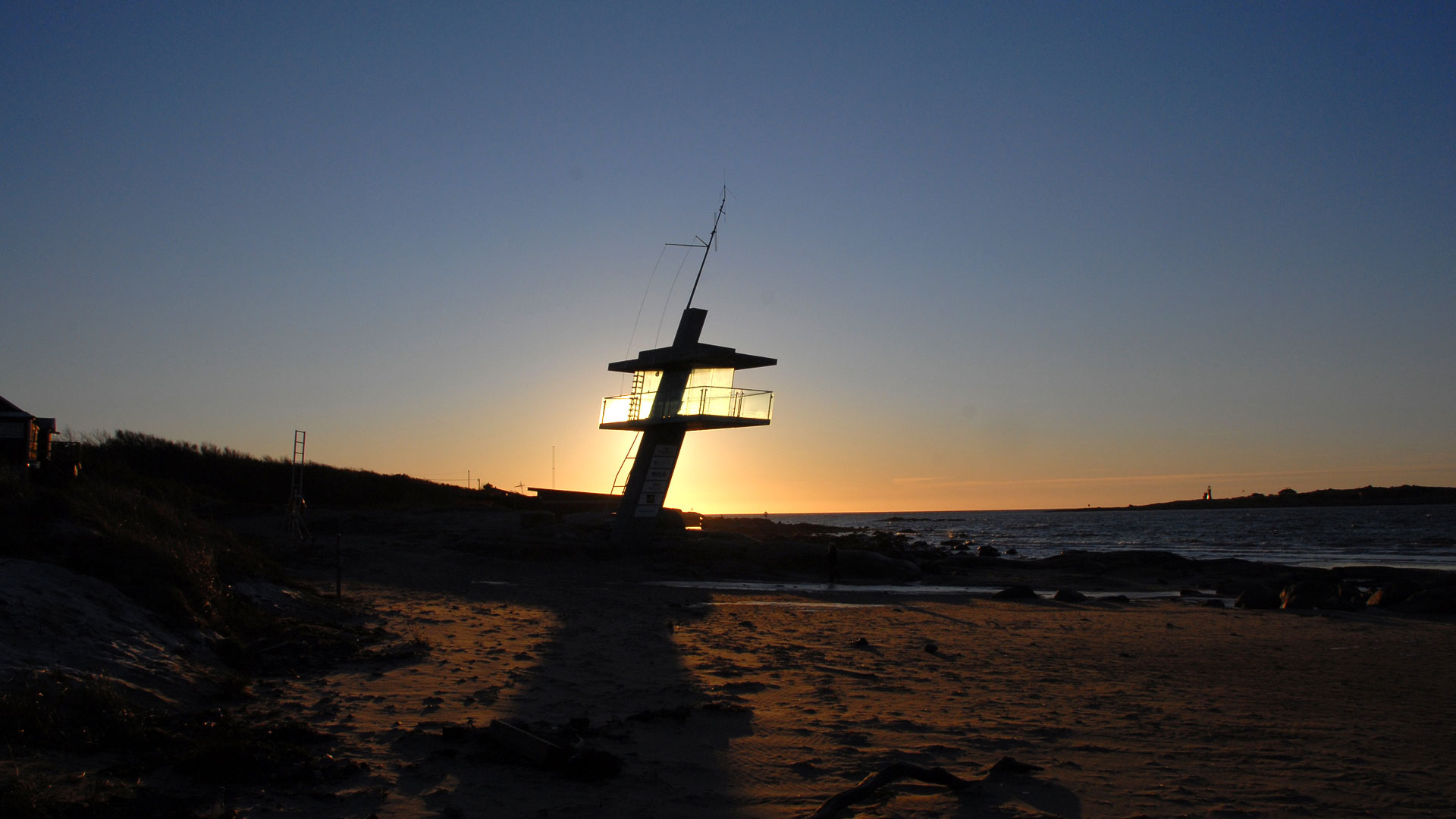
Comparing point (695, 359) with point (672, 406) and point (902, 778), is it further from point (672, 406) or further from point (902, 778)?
point (902, 778)

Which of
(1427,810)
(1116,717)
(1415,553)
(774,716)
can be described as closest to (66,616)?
(774,716)

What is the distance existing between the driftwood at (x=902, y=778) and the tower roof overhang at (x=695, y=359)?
19327 mm

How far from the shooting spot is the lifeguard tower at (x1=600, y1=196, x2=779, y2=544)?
83.7 feet

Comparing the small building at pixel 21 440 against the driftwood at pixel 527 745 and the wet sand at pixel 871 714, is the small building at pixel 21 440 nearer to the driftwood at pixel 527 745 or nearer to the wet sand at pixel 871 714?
the wet sand at pixel 871 714

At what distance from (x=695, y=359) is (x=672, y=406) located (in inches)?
61.9

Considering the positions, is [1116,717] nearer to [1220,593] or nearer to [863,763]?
[863,763]

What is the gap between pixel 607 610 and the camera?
15.3m

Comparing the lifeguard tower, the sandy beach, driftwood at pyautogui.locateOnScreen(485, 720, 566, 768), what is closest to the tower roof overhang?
the lifeguard tower

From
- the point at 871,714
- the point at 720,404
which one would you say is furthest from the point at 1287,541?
the point at 871,714

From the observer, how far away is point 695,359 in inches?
999

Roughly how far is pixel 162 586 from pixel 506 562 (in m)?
15.5

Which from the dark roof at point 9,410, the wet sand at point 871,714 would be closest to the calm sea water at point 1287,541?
the wet sand at point 871,714

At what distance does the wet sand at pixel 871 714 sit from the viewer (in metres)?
5.52

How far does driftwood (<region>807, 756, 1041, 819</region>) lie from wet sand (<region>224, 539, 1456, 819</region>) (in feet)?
0.24
